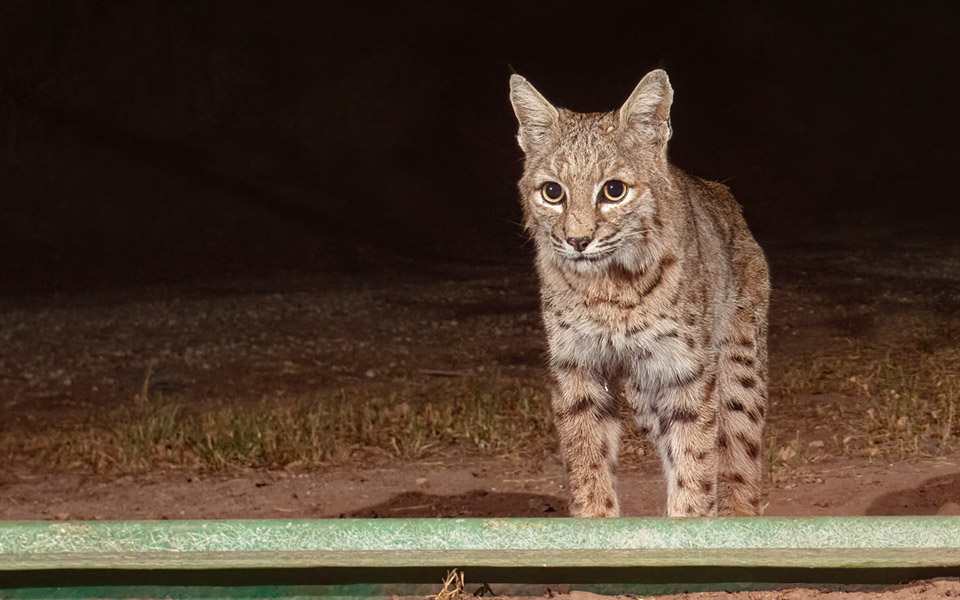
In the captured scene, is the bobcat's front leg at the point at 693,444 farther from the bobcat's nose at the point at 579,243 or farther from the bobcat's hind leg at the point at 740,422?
the bobcat's nose at the point at 579,243

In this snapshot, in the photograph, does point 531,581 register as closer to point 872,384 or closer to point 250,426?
point 250,426

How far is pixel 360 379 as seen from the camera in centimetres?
986

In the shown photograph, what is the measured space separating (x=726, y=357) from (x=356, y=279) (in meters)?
10.4

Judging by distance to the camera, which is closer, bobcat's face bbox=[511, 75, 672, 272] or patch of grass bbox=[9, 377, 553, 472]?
bobcat's face bbox=[511, 75, 672, 272]

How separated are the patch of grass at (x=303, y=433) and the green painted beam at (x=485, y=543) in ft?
10.1

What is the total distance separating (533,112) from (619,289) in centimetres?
80

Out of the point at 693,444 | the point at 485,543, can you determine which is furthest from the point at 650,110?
the point at 485,543

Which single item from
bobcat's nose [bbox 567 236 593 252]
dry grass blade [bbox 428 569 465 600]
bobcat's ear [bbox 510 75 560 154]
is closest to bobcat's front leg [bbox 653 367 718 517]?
bobcat's nose [bbox 567 236 593 252]

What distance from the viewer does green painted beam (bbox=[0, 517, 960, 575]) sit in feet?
13.8

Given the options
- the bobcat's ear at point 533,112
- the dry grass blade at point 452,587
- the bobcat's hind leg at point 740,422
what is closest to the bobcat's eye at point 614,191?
the bobcat's ear at point 533,112

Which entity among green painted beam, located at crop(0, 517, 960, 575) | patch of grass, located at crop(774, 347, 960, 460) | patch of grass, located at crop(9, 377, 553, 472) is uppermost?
green painted beam, located at crop(0, 517, 960, 575)

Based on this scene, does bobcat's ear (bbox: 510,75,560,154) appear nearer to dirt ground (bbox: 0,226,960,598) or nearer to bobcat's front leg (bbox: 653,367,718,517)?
bobcat's front leg (bbox: 653,367,718,517)

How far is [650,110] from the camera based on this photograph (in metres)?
5.04

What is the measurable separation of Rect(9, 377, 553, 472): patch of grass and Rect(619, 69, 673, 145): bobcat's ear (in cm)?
294
